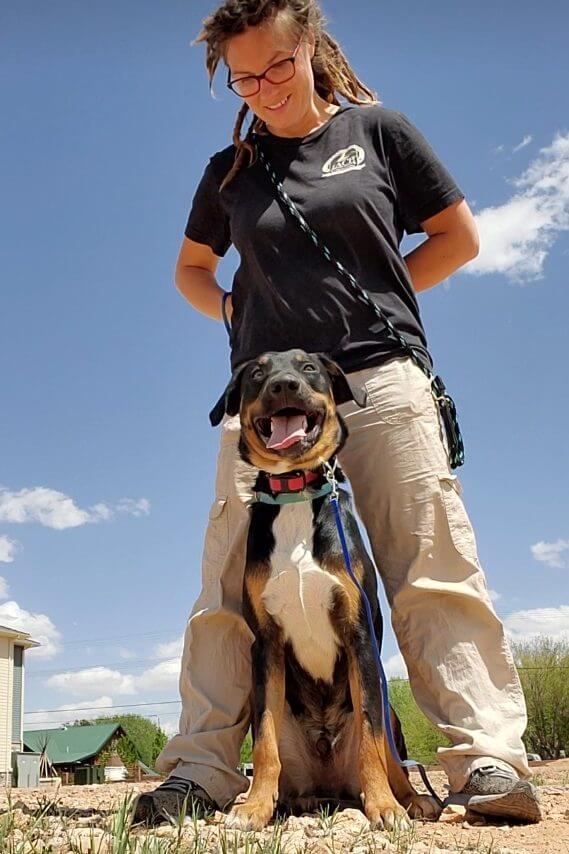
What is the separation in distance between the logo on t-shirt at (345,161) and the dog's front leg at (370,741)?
2.27 m

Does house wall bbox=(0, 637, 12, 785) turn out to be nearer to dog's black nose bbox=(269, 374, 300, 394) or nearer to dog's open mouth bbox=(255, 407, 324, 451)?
dog's open mouth bbox=(255, 407, 324, 451)

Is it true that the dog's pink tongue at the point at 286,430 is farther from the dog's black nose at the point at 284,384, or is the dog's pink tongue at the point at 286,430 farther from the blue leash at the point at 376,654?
the blue leash at the point at 376,654

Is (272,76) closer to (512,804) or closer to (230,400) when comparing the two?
(230,400)

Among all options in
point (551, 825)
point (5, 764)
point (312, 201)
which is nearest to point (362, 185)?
point (312, 201)

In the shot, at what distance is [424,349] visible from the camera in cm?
457

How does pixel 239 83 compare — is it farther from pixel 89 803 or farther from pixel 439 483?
pixel 89 803

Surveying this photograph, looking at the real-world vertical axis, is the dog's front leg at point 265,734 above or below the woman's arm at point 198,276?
below

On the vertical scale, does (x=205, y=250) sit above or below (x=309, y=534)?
above

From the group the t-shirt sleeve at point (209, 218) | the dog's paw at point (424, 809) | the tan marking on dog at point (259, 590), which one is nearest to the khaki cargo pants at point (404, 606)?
the dog's paw at point (424, 809)

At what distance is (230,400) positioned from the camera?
14.6ft

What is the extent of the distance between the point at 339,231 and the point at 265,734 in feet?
7.77

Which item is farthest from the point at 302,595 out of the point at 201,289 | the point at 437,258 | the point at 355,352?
the point at 201,289

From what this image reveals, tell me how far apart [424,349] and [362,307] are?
0.43 meters

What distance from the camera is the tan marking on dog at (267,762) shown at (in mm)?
3523
